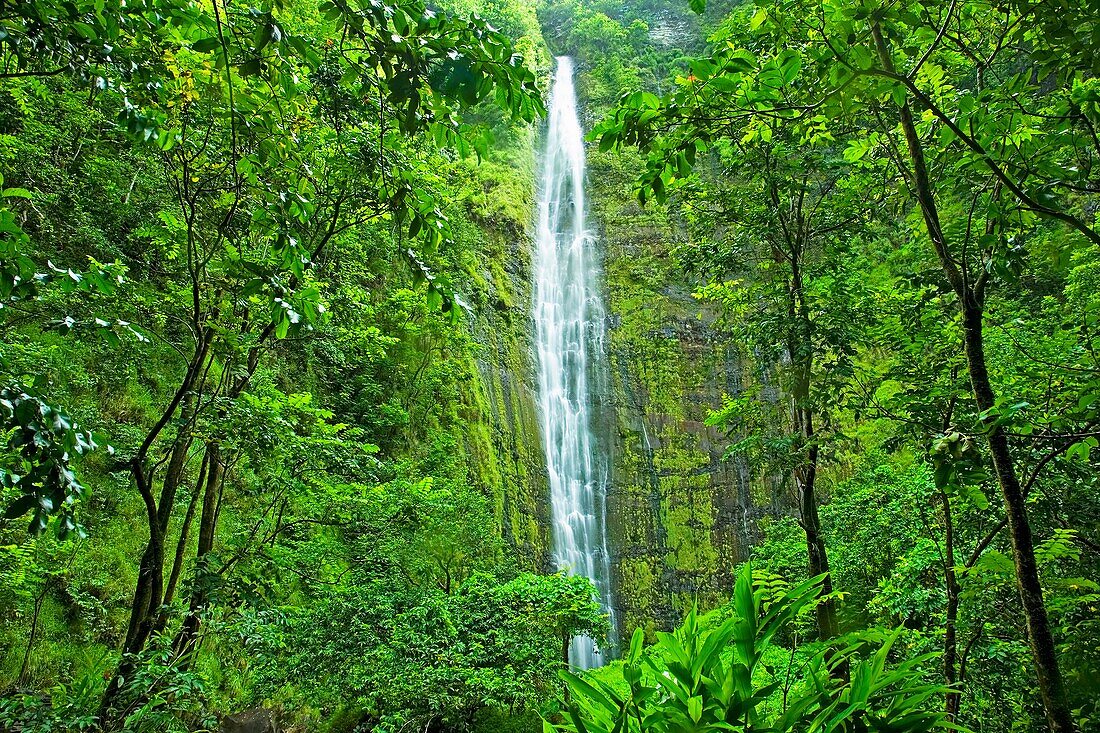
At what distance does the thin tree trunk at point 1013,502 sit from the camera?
1985mm

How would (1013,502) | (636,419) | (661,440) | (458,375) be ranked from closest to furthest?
(1013,502) < (458,375) < (661,440) < (636,419)

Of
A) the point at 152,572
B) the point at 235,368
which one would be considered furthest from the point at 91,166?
the point at 152,572

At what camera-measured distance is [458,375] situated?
12883 millimetres

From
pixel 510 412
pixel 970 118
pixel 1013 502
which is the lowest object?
pixel 1013 502

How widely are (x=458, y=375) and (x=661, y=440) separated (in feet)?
22.6

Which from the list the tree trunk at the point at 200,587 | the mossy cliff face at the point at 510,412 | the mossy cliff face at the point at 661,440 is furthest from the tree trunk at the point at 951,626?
the mossy cliff face at the point at 661,440

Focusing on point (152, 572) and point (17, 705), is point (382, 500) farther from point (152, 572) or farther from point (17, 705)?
point (17, 705)

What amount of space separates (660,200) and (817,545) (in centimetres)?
396

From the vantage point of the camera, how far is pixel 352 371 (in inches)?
477

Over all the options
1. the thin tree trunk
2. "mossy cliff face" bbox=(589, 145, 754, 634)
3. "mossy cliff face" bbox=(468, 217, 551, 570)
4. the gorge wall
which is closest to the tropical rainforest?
the thin tree trunk

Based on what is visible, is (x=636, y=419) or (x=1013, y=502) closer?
(x=1013, y=502)

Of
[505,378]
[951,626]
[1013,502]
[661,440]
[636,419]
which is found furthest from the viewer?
[636,419]

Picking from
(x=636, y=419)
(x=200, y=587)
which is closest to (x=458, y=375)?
(x=636, y=419)

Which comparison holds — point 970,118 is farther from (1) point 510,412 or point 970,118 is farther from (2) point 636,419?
(2) point 636,419
